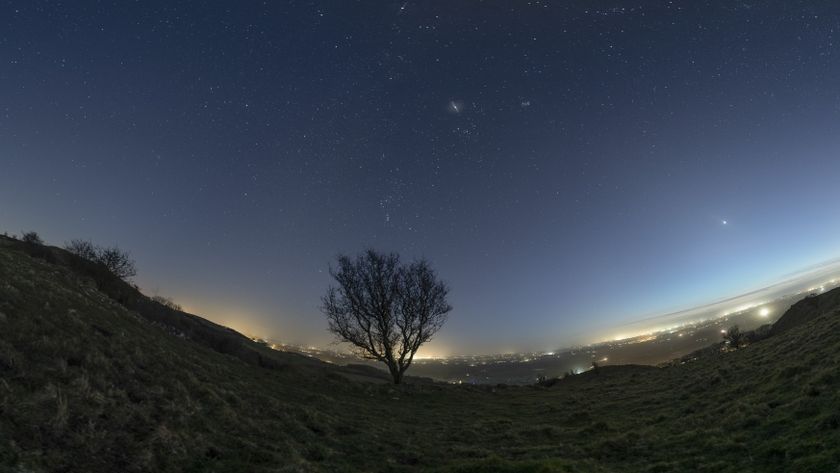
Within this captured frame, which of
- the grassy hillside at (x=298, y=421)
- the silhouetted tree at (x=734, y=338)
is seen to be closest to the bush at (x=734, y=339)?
the silhouetted tree at (x=734, y=338)

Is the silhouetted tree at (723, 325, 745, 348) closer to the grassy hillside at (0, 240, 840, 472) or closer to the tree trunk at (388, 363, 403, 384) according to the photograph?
the grassy hillside at (0, 240, 840, 472)

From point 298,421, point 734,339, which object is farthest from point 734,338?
point 298,421

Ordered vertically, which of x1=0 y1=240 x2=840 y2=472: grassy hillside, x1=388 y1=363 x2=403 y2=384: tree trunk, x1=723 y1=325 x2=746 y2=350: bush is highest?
x1=0 y1=240 x2=840 y2=472: grassy hillside

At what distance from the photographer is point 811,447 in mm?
10680

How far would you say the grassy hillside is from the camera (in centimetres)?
941

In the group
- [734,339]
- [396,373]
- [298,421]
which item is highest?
[298,421]

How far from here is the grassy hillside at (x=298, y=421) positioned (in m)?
9.41

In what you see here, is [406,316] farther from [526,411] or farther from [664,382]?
[664,382]

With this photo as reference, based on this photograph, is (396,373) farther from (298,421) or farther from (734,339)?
(734,339)

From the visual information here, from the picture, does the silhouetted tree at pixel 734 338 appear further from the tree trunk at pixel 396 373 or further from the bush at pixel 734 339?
the tree trunk at pixel 396 373

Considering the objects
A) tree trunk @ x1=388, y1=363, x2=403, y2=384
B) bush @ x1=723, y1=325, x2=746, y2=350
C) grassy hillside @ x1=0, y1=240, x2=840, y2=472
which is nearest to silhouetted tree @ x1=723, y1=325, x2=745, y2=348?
bush @ x1=723, y1=325, x2=746, y2=350

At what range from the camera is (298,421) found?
17.3 metres

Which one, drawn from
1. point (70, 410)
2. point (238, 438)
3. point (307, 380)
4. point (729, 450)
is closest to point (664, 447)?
point (729, 450)

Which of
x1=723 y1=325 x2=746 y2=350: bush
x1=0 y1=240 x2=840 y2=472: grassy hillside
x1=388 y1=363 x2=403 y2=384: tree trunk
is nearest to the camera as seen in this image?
x1=0 y1=240 x2=840 y2=472: grassy hillside
